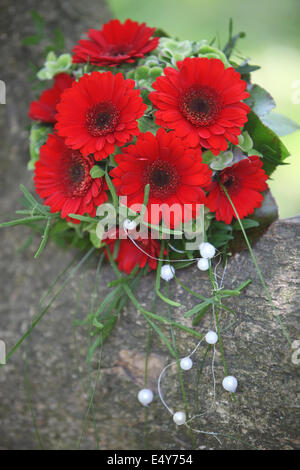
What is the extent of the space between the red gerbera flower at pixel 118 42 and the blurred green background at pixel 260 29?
71cm

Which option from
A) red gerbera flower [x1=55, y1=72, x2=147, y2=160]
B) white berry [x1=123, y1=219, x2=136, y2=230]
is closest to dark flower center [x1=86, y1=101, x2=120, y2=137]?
red gerbera flower [x1=55, y1=72, x2=147, y2=160]

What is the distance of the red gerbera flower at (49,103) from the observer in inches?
29.4

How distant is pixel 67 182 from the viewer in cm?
66

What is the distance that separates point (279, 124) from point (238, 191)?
192mm

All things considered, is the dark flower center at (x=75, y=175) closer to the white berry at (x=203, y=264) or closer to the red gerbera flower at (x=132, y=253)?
the red gerbera flower at (x=132, y=253)

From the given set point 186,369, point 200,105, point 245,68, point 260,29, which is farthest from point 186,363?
point 260,29

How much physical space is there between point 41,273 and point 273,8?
151 centimetres

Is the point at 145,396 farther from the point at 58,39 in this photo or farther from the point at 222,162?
the point at 58,39

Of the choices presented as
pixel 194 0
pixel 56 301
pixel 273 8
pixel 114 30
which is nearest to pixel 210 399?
pixel 56 301

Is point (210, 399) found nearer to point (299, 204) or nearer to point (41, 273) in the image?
point (41, 273)

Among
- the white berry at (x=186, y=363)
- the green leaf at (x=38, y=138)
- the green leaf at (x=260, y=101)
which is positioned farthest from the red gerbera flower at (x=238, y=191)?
the green leaf at (x=38, y=138)

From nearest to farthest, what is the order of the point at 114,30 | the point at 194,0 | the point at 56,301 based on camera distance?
the point at 114,30 → the point at 56,301 → the point at 194,0

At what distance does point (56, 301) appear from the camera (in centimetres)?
85

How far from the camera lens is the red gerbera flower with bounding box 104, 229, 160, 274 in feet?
2.19
